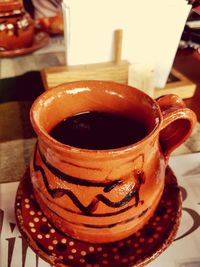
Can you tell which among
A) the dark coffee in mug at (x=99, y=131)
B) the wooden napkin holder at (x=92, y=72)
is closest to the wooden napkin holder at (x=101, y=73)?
the wooden napkin holder at (x=92, y=72)

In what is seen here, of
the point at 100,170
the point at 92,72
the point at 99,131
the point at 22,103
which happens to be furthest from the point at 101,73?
the point at 100,170

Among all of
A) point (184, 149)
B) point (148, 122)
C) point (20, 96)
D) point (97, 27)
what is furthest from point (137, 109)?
point (20, 96)

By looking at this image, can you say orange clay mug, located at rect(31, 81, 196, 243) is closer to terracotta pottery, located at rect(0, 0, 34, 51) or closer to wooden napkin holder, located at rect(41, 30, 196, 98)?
wooden napkin holder, located at rect(41, 30, 196, 98)

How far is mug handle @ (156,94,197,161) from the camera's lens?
491 mm

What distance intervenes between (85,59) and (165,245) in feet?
1.85

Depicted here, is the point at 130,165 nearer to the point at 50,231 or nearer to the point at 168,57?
the point at 50,231

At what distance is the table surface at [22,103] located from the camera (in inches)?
28.3

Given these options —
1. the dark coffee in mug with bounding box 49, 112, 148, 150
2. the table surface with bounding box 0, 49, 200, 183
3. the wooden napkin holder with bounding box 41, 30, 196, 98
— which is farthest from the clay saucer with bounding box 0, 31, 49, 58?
the dark coffee in mug with bounding box 49, 112, 148, 150

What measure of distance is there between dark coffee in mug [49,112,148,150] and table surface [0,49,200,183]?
0.21m

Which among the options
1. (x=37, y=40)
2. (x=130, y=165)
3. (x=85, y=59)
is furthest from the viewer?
(x=37, y=40)

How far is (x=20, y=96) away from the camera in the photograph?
3.11 feet

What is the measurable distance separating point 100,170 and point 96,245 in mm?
135

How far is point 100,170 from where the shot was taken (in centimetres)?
42

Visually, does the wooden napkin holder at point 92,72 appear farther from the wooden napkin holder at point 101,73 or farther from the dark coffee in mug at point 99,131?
the dark coffee in mug at point 99,131
